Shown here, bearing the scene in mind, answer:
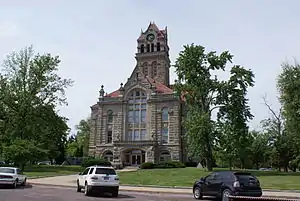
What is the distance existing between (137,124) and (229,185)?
49.0 meters

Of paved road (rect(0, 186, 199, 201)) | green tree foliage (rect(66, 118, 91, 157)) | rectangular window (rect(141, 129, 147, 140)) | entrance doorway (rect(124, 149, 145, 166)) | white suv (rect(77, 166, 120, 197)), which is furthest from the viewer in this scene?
green tree foliage (rect(66, 118, 91, 157))

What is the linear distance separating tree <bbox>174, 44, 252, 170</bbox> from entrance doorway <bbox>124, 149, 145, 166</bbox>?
66.7ft

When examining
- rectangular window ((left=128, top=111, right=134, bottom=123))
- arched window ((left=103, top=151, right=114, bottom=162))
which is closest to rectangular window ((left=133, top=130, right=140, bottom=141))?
rectangular window ((left=128, top=111, right=134, bottom=123))

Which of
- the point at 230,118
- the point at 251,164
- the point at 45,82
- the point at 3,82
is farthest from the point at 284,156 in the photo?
the point at 3,82

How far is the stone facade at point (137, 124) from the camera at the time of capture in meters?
62.5

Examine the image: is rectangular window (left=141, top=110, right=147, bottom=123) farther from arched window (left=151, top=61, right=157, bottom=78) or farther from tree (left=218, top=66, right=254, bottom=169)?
tree (left=218, top=66, right=254, bottom=169)

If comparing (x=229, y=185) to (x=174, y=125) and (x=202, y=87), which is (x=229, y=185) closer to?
(x=202, y=87)

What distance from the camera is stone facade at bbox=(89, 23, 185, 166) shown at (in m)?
62.5

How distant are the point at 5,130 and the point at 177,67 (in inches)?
974

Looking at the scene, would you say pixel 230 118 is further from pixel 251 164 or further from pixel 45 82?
pixel 251 164

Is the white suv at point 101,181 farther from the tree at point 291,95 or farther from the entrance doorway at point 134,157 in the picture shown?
the entrance doorway at point 134,157

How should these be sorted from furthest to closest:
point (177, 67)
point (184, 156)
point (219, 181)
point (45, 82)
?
point (184, 156), point (45, 82), point (177, 67), point (219, 181)

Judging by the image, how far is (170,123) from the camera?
6344 centimetres

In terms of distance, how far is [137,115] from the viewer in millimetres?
66750
